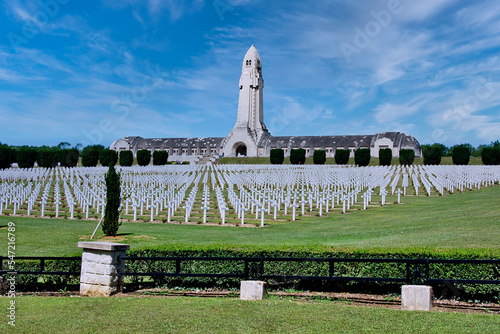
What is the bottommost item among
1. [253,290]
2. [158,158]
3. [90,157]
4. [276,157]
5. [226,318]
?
[226,318]

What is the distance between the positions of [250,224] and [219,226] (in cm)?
128

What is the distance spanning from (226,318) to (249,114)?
7218 centimetres

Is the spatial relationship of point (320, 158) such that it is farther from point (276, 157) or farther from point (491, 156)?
point (491, 156)

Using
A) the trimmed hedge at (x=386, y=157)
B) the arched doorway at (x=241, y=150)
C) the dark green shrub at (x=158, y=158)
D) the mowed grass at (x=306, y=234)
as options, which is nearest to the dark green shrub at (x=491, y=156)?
the trimmed hedge at (x=386, y=157)

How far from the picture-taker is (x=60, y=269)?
7.14 metres

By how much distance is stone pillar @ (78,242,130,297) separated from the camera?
632cm

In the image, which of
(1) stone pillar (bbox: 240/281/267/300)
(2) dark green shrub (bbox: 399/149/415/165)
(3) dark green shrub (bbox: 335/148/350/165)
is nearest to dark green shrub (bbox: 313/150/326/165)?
(3) dark green shrub (bbox: 335/148/350/165)

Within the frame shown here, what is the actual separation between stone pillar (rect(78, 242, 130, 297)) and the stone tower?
6743cm

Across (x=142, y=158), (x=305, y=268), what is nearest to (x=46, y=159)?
(x=142, y=158)

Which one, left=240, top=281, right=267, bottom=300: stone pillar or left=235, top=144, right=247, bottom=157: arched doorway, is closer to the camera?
left=240, top=281, right=267, bottom=300: stone pillar

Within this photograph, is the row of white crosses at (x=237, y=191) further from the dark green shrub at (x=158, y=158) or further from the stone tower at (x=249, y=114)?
the stone tower at (x=249, y=114)

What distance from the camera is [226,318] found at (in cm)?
495

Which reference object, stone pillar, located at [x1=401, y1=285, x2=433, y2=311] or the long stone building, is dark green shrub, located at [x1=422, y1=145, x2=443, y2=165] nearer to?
the long stone building

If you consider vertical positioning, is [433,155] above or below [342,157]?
above
